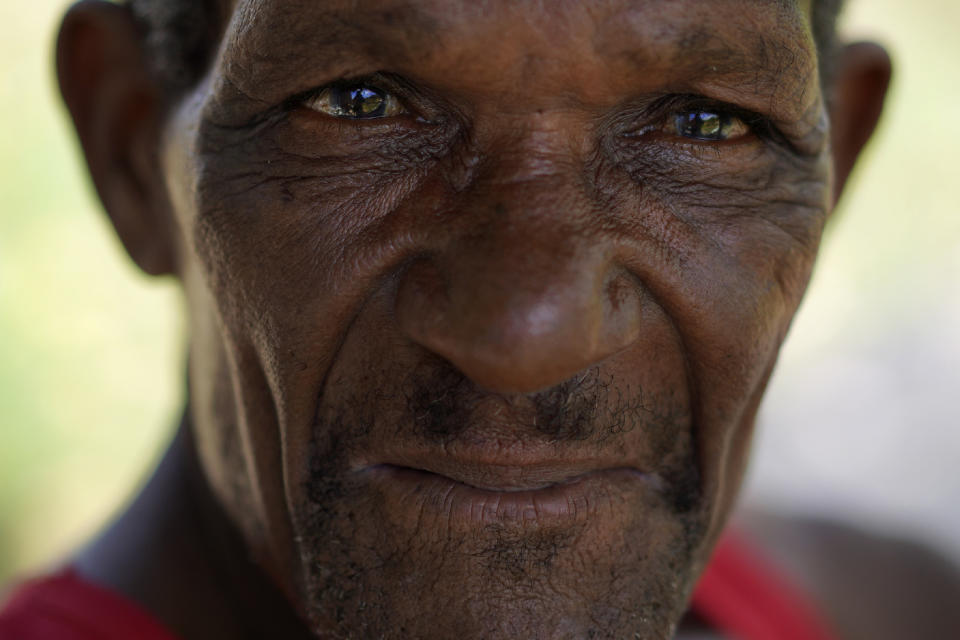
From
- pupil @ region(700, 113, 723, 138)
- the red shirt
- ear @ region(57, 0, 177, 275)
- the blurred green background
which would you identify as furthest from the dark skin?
the blurred green background

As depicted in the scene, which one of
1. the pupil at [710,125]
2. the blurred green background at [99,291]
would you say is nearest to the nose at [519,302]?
the pupil at [710,125]

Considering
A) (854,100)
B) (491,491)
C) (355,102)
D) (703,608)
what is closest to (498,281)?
(491,491)

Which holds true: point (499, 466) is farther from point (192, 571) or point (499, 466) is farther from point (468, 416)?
point (192, 571)

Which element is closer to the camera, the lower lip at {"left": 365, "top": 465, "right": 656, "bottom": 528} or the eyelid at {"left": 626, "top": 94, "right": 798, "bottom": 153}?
the lower lip at {"left": 365, "top": 465, "right": 656, "bottom": 528}

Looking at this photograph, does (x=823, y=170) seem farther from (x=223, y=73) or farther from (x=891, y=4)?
(x=891, y=4)

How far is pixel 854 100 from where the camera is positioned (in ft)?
8.18

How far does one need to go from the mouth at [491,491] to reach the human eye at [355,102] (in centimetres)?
59

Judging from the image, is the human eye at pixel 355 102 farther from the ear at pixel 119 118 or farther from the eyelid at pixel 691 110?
the ear at pixel 119 118

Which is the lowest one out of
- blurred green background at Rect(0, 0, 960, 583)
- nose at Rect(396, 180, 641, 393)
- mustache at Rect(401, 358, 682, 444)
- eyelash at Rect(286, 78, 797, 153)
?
blurred green background at Rect(0, 0, 960, 583)

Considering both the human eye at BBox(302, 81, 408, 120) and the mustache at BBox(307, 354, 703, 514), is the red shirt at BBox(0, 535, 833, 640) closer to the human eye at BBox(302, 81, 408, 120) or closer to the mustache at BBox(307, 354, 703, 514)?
the mustache at BBox(307, 354, 703, 514)

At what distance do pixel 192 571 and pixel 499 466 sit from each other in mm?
1023

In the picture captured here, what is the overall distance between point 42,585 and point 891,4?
276 inches

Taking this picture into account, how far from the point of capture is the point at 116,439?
5.59 meters

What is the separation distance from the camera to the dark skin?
1580mm
